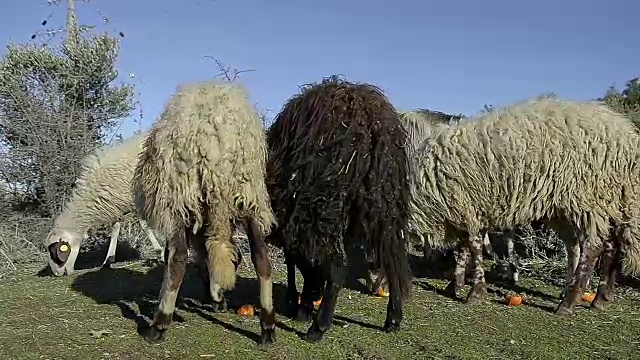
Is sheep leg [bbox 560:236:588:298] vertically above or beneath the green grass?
above

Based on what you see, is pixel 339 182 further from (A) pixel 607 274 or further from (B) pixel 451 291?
(A) pixel 607 274

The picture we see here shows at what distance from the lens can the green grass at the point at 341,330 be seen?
5.50m

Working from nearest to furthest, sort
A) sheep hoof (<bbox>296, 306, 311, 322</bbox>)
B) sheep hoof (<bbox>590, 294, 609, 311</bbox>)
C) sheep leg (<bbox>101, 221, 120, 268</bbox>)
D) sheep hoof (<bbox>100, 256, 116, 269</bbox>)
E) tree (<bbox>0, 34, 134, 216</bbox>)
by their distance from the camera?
sheep hoof (<bbox>296, 306, 311, 322</bbox>)
sheep hoof (<bbox>590, 294, 609, 311</bbox>)
sheep hoof (<bbox>100, 256, 116, 269</bbox>)
sheep leg (<bbox>101, 221, 120, 268</bbox>)
tree (<bbox>0, 34, 134, 216</bbox>)

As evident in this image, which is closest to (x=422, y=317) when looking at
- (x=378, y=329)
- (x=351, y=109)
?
(x=378, y=329)

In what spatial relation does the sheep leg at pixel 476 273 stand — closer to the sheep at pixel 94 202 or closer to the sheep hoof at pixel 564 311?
the sheep hoof at pixel 564 311

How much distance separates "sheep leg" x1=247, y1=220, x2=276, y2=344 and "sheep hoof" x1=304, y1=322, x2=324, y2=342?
12.5 inches

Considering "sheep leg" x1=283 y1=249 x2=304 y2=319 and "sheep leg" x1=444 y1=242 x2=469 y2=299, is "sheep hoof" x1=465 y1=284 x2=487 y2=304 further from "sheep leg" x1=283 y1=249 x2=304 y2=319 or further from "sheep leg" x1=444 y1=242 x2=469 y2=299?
"sheep leg" x1=283 y1=249 x2=304 y2=319

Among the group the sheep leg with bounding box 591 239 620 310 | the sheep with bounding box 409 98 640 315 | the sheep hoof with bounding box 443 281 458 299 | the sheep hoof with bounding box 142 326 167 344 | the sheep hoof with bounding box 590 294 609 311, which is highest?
the sheep with bounding box 409 98 640 315

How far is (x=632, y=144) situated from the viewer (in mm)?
6938

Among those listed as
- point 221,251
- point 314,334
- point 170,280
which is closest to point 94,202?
point 170,280

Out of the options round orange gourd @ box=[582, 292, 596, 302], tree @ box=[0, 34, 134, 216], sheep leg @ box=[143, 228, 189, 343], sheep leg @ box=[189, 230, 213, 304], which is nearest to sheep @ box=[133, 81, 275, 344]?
sheep leg @ box=[143, 228, 189, 343]

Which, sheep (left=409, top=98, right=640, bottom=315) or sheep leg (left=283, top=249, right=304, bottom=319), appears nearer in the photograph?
sheep leg (left=283, top=249, right=304, bottom=319)

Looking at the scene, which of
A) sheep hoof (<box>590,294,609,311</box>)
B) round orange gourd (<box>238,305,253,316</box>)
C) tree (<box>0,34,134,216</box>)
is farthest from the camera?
tree (<box>0,34,134,216</box>)

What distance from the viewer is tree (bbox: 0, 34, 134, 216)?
13.5m
